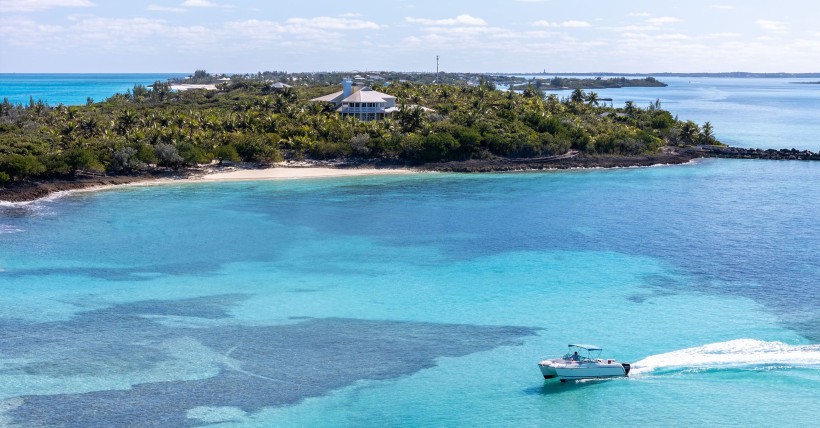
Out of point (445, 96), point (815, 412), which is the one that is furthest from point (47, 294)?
point (445, 96)

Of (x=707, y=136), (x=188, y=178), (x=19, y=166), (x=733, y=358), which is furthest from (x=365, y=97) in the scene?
(x=733, y=358)

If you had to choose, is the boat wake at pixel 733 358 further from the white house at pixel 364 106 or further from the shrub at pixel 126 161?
the white house at pixel 364 106

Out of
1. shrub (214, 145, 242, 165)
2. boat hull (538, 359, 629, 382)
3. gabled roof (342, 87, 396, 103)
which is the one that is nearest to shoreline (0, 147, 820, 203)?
shrub (214, 145, 242, 165)

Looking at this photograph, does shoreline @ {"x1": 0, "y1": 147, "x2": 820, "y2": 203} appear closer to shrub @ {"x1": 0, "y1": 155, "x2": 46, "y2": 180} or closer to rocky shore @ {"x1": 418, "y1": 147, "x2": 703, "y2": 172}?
rocky shore @ {"x1": 418, "y1": 147, "x2": 703, "y2": 172}

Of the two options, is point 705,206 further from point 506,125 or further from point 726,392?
point 726,392

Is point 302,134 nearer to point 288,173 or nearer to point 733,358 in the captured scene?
point 288,173
